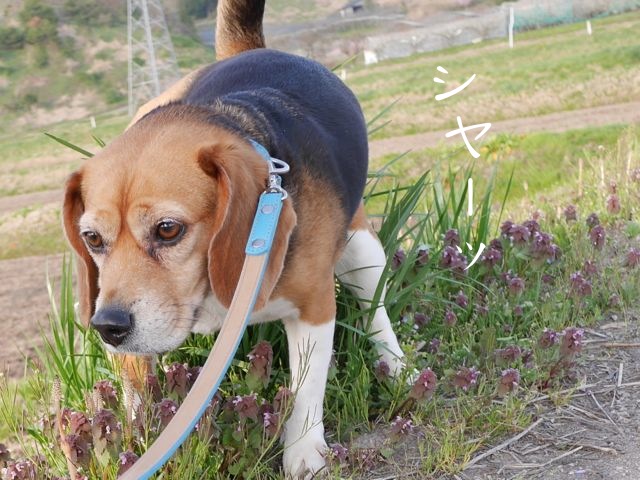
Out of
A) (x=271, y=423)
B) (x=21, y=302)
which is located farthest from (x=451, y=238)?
(x=21, y=302)

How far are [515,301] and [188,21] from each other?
44805 millimetres

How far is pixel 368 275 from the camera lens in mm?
3816

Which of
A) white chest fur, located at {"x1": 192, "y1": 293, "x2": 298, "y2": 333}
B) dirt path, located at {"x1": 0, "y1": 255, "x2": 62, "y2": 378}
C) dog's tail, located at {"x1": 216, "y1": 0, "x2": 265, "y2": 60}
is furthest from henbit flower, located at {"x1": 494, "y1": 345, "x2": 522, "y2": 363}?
dirt path, located at {"x1": 0, "y1": 255, "x2": 62, "y2": 378}

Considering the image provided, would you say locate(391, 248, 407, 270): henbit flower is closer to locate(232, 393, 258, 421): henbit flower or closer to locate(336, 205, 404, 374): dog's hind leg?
locate(336, 205, 404, 374): dog's hind leg

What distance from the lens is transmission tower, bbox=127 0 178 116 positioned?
35500 millimetres

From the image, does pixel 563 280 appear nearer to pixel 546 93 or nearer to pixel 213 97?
pixel 213 97

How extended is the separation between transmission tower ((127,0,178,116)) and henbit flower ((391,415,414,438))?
31.8 m

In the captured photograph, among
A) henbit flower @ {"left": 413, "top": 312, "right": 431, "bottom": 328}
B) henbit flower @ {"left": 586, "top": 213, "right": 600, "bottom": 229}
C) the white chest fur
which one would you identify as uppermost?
the white chest fur

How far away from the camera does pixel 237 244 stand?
8.69 ft

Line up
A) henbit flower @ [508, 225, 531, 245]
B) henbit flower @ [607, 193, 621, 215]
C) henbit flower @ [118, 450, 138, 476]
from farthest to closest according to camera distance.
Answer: henbit flower @ [607, 193, 621, 215], henbit flower @ [508, 225, 531, 245], henbit flower @ [118, 450, 138, 476]

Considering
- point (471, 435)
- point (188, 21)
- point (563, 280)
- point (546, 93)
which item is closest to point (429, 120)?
point (546, 93)

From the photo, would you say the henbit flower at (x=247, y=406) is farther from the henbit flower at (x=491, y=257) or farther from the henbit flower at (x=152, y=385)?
the henbit flower at (x=491, y=257)

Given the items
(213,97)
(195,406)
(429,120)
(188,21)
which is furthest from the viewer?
(188,21)

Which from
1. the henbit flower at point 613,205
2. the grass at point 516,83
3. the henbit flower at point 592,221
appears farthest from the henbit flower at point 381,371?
the grass at point 516,83
